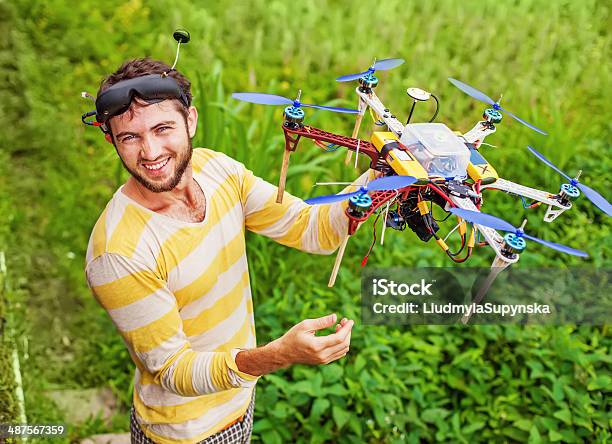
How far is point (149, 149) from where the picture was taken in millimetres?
1521

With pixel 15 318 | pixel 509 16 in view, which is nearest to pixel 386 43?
pixel 509 16

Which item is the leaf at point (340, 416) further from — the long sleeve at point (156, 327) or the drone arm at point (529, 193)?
the drone arm at point (529, 193)

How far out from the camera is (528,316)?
316 centimetres

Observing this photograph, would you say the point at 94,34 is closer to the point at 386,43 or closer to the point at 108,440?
the point at 386,43

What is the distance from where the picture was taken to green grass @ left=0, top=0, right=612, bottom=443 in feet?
9.17

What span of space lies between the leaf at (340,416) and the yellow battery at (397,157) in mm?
1457

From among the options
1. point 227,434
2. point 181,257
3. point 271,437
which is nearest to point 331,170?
point 271,437

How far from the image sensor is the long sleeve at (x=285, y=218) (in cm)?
184

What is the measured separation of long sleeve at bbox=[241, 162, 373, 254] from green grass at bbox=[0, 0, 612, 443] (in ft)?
3.34

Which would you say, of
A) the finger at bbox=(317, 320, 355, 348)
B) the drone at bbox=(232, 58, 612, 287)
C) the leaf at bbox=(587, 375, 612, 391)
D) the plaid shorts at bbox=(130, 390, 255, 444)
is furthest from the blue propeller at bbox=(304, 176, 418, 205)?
the leaf at bbox=(587, 375, 612, 391)

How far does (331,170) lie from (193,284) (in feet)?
6.94

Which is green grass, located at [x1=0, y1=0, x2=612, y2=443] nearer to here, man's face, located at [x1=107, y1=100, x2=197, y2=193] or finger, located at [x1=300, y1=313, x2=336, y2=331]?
finger, located at [x1=300, y1=313, x2=336, y2=331]

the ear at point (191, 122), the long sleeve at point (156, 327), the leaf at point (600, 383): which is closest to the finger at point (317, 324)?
the long sleeve at point (156, 327)

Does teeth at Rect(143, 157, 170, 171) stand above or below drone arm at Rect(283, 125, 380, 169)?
below
